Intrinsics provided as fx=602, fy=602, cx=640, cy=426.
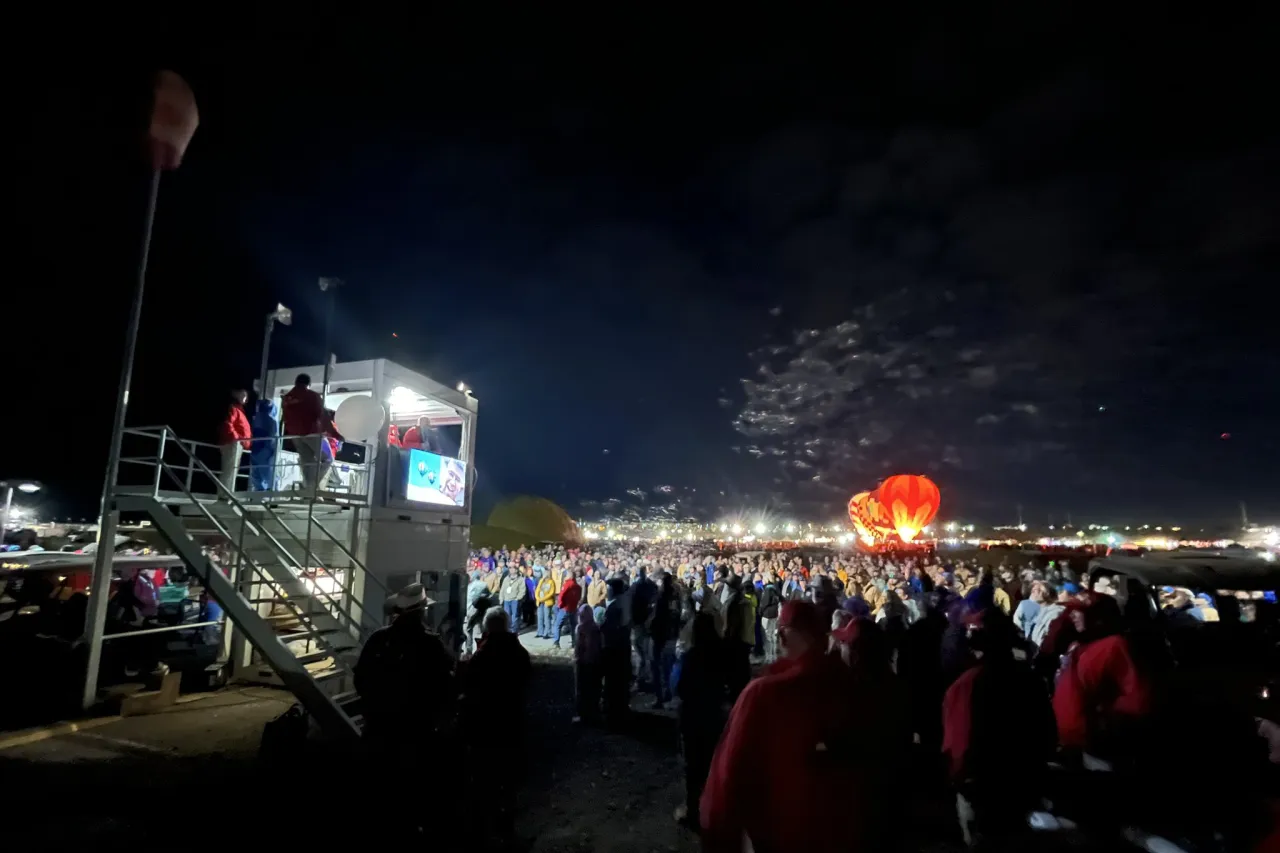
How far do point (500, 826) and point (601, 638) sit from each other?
3876 mm

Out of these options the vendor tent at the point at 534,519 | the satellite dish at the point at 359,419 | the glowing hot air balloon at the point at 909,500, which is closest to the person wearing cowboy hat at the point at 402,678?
the satellite dish at the point at 359,419

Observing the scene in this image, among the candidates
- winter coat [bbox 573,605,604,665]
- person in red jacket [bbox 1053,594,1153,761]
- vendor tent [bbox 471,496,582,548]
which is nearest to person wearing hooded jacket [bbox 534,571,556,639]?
winter coat [bbox 573,605,604,665]

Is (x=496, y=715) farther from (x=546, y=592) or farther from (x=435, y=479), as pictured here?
(x=546, y=592)

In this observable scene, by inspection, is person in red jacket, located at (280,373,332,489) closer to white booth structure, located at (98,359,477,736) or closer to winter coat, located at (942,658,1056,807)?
white booth structure, located at (98,359,477,736)

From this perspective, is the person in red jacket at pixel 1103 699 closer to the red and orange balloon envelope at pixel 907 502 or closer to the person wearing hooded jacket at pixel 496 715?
the person wearing hooded jacket at pixel 496 715

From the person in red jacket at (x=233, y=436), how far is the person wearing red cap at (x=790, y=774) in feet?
33.5

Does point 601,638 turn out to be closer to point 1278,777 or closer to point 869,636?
point 869,636

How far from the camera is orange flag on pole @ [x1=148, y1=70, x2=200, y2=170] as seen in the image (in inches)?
372

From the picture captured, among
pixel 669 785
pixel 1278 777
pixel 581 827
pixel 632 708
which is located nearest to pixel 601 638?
pixel 632 708

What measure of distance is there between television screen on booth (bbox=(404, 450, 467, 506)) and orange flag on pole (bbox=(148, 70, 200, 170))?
20.6 feet

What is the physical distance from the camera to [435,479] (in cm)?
1327

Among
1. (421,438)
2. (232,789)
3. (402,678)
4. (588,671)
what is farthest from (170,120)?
(588,671)

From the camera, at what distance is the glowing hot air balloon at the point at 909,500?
32.9m

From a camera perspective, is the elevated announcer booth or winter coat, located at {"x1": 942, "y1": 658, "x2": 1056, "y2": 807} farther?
the elevated announcer booth
